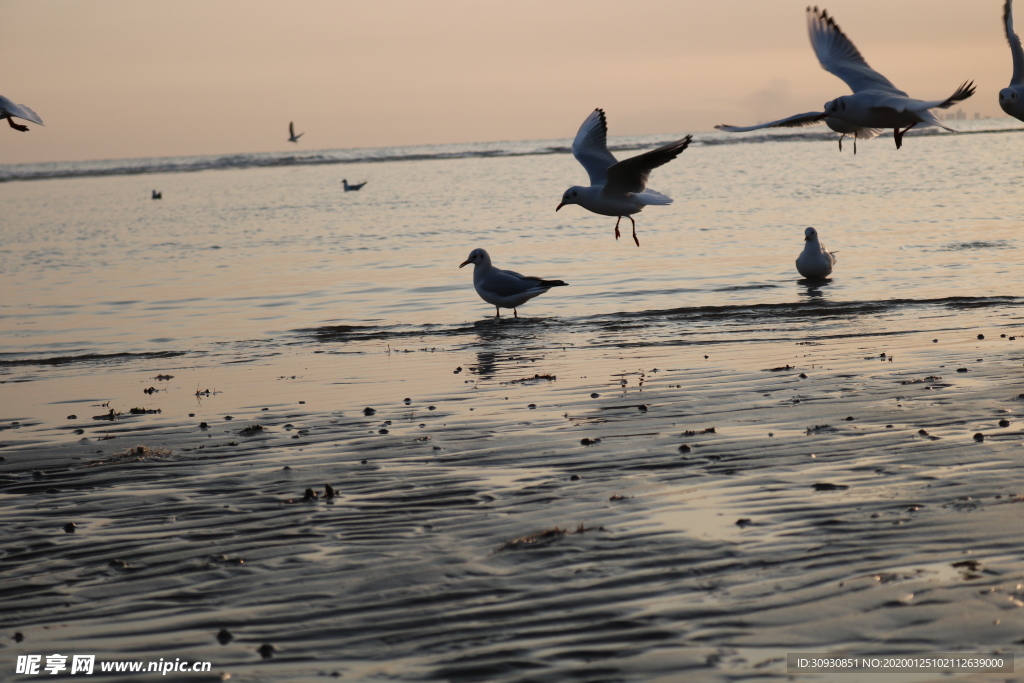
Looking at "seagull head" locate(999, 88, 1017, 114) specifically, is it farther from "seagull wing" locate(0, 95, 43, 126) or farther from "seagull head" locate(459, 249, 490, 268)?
"seagull wing" locate(0, 95, 43, 126)

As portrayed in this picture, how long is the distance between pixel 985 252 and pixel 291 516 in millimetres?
17181

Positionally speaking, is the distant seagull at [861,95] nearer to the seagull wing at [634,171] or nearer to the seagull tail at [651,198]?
the seagull wing at [634,171]

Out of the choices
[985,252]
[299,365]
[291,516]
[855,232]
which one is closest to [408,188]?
[855,232]

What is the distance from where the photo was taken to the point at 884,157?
2530 inches

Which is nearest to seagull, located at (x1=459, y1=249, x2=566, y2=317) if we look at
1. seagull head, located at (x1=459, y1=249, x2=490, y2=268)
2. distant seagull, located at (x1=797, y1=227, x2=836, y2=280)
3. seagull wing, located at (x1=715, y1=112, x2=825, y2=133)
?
seagull head, located at (x1=459, y1=249, x2=490, y2=268)

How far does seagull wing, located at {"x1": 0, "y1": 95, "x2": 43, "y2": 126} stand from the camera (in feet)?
35.4

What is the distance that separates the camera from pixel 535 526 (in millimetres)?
5469

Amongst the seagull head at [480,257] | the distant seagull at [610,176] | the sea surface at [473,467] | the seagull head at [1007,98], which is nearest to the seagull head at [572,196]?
the distant seagull at [610,176]

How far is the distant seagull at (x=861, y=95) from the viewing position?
927 cm

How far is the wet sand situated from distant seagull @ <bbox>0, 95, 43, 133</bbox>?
10.0 feet

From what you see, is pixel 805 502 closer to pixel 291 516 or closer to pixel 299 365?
pixel 291 516

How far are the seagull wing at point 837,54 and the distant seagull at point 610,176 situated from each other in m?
1.84

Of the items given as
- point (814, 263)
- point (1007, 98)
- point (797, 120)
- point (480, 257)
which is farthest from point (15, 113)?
point (814, 263)

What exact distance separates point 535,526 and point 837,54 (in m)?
7.88
